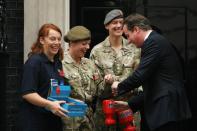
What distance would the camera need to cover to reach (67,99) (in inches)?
251

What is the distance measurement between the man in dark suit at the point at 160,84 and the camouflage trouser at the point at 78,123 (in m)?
0.74

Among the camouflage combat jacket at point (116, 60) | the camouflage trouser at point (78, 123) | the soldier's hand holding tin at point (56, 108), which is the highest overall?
the camouflage combat jacket at point (116, 60)

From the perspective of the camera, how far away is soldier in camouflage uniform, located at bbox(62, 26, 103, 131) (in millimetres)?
6840

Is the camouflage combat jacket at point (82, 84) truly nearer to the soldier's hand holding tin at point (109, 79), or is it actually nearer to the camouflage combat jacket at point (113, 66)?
the soldier's hand holding tin at point (109, 79)

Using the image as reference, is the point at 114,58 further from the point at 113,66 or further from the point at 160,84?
the point at 160,84

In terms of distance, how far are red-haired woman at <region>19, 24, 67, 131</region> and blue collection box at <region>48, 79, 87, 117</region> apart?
0.24 ft

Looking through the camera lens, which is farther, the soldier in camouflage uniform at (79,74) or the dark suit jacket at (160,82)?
the soldier in camouflage uniform at (79,74)

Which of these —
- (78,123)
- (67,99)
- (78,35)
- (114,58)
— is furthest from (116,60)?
(67,99)

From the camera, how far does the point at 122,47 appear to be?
7.48m

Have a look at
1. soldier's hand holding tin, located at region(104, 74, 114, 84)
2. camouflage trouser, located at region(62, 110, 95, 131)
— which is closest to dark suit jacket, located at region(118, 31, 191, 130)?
soldier's hand holding tin, located at region(104, 74, 114, 84)

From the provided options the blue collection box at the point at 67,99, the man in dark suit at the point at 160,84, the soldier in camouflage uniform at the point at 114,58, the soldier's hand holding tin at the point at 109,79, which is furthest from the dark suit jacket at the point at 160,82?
the soldier in camouflage uniform at the point at 114,58

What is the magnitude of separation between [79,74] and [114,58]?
60cm

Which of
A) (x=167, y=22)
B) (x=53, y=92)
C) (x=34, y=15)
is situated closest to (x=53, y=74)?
(x=53, y=92)

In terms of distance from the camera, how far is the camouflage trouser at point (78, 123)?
6.82 m
